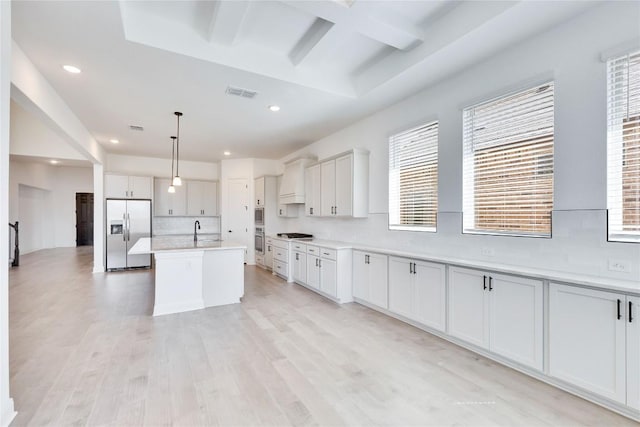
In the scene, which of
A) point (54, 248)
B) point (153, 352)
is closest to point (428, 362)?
point (153, 352)

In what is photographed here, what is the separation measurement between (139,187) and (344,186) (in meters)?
5.50

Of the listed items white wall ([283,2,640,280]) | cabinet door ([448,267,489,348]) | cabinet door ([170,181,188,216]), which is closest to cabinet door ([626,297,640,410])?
white wall ([283,2,640,280])

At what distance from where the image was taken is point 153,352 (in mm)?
2846

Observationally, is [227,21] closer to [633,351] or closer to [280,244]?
[633,351]

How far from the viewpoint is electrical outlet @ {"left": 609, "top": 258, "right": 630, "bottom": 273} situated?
2095mm

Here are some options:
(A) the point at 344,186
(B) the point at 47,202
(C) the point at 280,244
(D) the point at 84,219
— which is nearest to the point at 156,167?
(C) the point at 280,244

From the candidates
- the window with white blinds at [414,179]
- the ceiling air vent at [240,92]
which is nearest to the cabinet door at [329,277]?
the window with white blinds at [414,179]

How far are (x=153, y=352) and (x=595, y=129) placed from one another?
14.0 ft

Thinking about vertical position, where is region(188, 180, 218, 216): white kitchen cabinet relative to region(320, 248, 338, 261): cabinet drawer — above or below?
above

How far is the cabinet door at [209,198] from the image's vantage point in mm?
8309

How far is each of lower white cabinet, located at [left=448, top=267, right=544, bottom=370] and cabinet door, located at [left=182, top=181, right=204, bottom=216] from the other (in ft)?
23.2

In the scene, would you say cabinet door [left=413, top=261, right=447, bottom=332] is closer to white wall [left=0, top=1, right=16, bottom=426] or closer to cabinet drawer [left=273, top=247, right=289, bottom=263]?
cabinet drawer [left=273, top=247, right=289, bottom=263]

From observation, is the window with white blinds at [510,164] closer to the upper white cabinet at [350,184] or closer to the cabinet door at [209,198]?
the upper white cabinet at [350,184]

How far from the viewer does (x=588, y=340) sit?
6.86 ft
